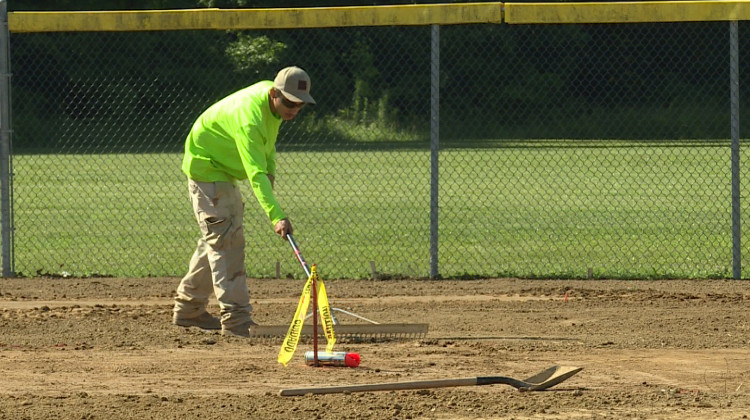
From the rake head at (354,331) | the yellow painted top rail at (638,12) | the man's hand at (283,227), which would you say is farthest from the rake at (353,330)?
the yellow painted top rail at (638,12)

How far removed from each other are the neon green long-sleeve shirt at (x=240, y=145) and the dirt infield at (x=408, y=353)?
1123 millimetres

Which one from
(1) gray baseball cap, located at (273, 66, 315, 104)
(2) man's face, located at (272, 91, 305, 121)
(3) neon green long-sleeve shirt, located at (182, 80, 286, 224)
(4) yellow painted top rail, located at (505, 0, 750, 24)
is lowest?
(3) neon green long-sleeve shirt, located at (182, 80, 286, 224)

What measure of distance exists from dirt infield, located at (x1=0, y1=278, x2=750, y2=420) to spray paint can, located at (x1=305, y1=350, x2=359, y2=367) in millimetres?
117

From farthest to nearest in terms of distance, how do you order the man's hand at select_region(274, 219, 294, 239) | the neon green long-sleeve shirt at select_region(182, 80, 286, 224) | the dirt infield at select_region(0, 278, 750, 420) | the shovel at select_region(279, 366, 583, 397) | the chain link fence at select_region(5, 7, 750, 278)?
the chain link fence at select_region(5, 7, 750, 278), the neon green long-sleeve shirt at select_region(182, 80, 286, 224), the man's hand at select_region(274, 219, 294, 239), the shovel at select_region(279, 366, 583, 397), the dirt infield at select_region(0, 278, 750, 420)

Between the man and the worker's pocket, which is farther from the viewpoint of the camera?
the worker's pocket

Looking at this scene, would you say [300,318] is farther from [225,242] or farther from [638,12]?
[638,12]

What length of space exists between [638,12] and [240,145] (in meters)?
4.38

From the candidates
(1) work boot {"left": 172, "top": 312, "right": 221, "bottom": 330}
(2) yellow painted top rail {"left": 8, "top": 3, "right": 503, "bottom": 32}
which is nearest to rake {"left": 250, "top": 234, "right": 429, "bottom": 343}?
(1) work boot {"left": 172, "top": 312, "right": 221, "bottom": 330}

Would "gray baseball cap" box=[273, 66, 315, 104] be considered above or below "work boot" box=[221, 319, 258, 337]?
above

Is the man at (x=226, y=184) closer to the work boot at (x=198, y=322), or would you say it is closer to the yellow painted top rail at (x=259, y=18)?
the work boot at (x=198, y=322)

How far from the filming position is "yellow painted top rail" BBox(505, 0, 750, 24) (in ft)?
33.9

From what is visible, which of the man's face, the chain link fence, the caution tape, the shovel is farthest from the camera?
the chain link fence

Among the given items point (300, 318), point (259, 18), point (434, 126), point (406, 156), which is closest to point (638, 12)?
point (434, 126)

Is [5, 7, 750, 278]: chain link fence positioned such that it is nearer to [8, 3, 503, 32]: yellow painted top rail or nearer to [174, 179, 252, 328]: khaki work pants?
[8, 3, 503, 32]: yellow painted top rail
